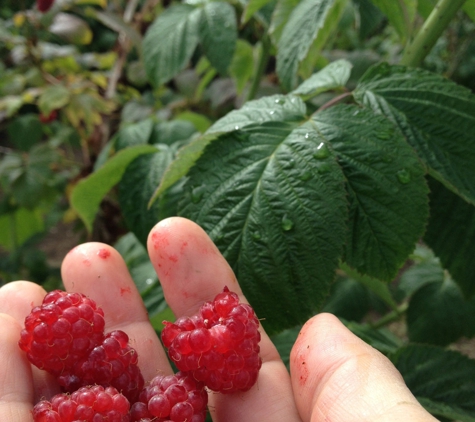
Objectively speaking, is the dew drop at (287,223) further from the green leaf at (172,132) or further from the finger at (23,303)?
the green leaf at (172,132)

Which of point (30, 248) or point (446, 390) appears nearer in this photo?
point (446, 390)

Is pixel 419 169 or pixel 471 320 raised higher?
pixel 419 169

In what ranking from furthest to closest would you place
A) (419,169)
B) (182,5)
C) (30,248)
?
(30,248)
(182,5)
(419,169)

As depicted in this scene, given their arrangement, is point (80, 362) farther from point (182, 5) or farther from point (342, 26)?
point (342, 26)

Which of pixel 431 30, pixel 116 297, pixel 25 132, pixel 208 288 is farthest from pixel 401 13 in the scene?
pixel 25 132

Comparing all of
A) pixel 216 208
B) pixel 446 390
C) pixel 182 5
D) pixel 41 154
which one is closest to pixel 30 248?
pixel 41 154

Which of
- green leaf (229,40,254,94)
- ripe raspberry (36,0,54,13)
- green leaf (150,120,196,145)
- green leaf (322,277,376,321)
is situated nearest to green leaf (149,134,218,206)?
green leaf (150,120,196,145)
